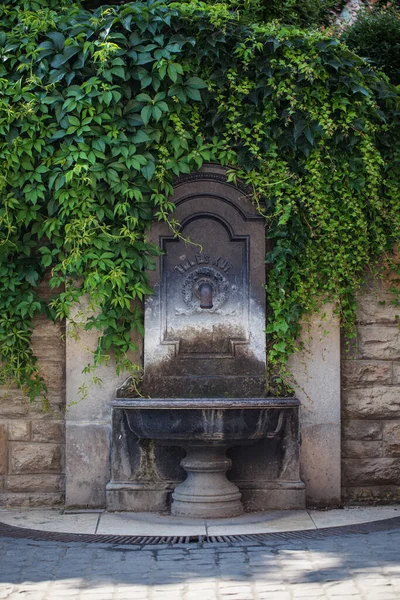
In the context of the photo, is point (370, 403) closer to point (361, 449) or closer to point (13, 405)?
point (361, 449)

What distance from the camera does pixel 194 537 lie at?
18.3 feet

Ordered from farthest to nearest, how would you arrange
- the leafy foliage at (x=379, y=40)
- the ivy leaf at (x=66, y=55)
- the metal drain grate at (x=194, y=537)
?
the leafy foliage at (x=379, y=40) < the ivy leaf at (x=66, y=55) < the metal drain grate at (x=194, y=537)

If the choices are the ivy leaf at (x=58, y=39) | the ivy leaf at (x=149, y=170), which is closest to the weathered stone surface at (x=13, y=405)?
the ivy leaf at (x=149, y=170)

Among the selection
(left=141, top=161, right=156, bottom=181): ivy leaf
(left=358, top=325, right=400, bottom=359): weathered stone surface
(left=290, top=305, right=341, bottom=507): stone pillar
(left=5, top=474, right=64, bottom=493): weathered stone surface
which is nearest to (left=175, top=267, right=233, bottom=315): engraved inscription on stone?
(left=290, top=305, right=341, bottom=507): stone pillar

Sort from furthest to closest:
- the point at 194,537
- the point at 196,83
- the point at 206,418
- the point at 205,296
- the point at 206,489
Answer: the point at 205,296 < the point at 196,83 < the point at 206,489 < the point at 206,418 < the point at 194,537

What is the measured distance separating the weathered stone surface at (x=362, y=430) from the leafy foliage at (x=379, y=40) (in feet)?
8.00

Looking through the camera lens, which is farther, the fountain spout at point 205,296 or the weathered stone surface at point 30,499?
the weathered stone surface at point 30,499

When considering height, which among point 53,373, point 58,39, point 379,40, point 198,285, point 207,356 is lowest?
point 53,373

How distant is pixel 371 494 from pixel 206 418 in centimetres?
142

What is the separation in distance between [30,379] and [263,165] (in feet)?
6.80

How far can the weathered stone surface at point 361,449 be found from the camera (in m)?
6.63

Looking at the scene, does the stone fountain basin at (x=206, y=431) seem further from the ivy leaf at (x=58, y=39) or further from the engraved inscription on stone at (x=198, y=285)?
the ivy leaf at (x=58, y=39)

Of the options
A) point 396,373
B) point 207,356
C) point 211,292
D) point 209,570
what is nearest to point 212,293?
point 211,292

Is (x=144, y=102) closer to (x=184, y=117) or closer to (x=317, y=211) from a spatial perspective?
(x=184, y=117)
